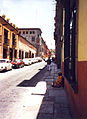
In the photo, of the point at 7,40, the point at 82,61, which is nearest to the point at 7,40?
the point at 7,40

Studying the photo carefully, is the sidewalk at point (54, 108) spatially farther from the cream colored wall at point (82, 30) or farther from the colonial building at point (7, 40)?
the colonial building at point (7, 40)

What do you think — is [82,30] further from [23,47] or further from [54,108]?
[23,47]

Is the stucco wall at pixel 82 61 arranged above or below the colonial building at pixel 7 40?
below

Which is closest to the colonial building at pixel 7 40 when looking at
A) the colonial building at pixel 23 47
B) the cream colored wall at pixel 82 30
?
the colonial building at pixel 23 47

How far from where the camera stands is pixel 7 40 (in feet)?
80.1

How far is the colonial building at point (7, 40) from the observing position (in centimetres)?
2202

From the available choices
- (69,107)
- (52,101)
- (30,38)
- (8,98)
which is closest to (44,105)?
(52,101)

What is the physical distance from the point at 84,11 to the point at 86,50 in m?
0.97

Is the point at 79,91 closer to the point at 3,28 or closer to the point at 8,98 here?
the point at 8,98

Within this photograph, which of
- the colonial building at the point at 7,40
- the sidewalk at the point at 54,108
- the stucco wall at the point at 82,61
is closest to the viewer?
the stucco wall at the point at 82,61

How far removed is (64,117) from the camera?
3670 millimetres

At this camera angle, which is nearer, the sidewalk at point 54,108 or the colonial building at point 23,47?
the sidewalk at point 54,108

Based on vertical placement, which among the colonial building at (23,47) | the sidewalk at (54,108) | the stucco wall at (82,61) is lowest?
the sidewalk at (54,108)

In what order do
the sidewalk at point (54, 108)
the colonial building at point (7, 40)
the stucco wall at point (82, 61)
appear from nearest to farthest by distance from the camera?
the stucco wall at point (82, 61), the sidewalk at point (54, 108), the colonial building at point (7, 40)
